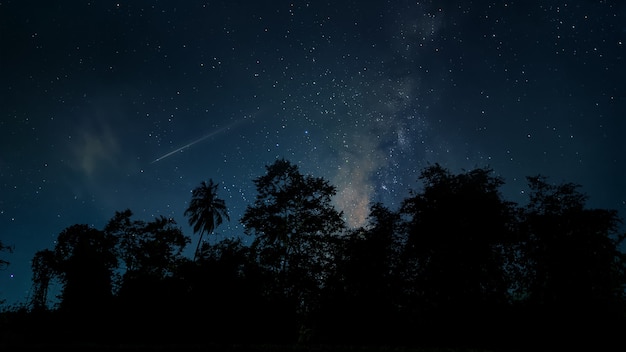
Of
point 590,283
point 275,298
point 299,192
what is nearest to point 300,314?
point 275,298

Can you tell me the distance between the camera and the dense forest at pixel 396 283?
1847 centimetres

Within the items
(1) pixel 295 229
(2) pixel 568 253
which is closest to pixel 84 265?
(1) pixel 295 229

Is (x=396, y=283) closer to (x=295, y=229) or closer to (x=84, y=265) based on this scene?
(x=295, y=229)

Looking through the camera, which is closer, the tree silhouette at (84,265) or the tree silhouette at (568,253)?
the tree silhouette at (568,253)

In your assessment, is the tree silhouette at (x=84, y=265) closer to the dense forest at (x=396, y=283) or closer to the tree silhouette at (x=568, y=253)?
the dense forest at (x=396, y=283)

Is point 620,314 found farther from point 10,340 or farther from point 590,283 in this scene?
point 10,340

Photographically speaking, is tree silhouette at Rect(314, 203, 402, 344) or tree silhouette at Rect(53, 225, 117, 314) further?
tree silhouette at Rect(53, 225, 117, 314)

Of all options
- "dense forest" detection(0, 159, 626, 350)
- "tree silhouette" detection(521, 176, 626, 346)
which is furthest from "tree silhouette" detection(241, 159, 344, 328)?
"tree silhouette" detection(521, 176, 626, 346)

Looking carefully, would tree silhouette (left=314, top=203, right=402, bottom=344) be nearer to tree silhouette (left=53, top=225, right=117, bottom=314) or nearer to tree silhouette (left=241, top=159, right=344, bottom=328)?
tree silhouette (left=241, top=159, right=344, bottom=328)

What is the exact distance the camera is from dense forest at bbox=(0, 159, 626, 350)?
60.6ft

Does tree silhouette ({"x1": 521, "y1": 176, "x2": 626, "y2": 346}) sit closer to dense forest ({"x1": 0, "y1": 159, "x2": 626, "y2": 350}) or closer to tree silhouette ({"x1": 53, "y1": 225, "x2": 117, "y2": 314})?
dense forest ({"x1": 0, "y1": 159, "x2": 626, "y2": 350})

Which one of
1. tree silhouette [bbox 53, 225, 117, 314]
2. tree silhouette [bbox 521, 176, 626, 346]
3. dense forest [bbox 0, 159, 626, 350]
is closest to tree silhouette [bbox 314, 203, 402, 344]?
dense forest [bbox 0, 159, 626, 350]

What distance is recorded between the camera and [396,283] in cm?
2677

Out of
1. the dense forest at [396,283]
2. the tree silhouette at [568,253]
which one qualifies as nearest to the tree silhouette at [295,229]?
the dense forest at [396,283]
